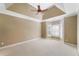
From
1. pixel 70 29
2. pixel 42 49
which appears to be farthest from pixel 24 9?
pixel 70 29

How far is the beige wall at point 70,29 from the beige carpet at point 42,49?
0.16 m

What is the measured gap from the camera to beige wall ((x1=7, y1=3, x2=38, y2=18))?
2400mm

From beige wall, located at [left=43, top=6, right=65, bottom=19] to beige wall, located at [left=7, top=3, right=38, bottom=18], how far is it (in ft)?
0.92

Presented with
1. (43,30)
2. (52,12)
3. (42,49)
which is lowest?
(42,49)

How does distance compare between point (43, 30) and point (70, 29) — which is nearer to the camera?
Result: point (70, 29)

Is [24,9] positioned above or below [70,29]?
above

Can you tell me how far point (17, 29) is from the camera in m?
2.50

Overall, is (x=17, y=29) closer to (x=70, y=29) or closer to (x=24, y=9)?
(x=24, y=9)

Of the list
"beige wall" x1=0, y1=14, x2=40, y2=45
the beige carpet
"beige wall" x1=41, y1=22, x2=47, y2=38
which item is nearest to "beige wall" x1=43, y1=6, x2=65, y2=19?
"beige wall" x1=41, y1=22, x2=47, y2=38

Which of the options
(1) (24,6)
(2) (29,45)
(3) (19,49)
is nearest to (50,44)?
(2) (29,45)

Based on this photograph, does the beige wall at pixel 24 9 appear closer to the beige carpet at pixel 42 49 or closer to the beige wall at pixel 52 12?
the beige wall at pixel 52 12

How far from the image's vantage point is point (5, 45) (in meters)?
2.34

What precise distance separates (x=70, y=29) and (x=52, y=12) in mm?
609

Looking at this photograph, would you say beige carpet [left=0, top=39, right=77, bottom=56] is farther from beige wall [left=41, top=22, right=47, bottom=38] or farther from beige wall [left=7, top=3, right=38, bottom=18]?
beige wall [left=7, top=3, right=38, bottom=18]
